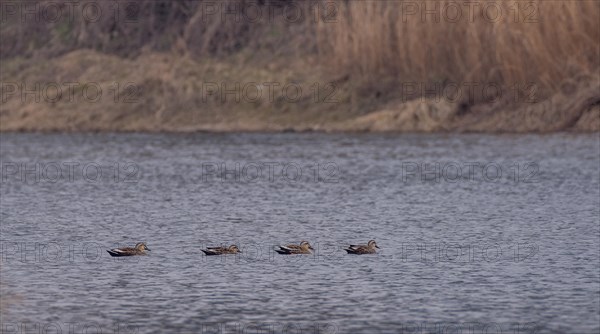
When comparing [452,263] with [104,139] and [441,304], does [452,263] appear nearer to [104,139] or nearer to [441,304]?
[441,304]

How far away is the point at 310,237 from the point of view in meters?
25.0

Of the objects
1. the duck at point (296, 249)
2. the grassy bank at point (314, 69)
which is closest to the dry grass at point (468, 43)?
the grassy bank at point (314, 69)

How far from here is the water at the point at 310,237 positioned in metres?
17.8

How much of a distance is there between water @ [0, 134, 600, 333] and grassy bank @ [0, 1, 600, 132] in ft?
13.3

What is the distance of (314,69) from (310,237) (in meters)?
29.3

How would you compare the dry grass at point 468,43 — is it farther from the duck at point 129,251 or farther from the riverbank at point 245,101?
the duck at point 129,251

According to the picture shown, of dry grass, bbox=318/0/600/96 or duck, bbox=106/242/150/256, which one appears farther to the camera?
dry grass, bbox=318/0/600/96

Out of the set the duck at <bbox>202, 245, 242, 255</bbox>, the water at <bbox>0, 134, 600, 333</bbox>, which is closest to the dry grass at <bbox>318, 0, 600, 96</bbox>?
the water at <bbox>0, 134, 600, 333</bbox>

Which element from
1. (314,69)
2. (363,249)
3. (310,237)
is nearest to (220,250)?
(363,249)

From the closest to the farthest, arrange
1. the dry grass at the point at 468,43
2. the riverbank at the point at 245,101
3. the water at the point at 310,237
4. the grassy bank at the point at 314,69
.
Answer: the water at the point at 310,237, the dry grass at the point at 468,43, the grassy bank at the point at 314,69, the riverbank at the point at 245,101

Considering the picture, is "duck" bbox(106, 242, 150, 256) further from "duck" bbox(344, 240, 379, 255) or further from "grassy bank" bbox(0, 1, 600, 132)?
"grassy bank" bbox(0, 1, 600, 132)

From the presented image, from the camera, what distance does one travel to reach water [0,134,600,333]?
17812 mm

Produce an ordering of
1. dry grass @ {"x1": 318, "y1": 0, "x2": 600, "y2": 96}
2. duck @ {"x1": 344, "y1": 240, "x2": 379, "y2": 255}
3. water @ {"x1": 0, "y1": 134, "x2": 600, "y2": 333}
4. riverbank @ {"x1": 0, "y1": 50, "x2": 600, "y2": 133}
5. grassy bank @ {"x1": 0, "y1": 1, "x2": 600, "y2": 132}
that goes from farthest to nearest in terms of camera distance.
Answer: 1. riverbank @ {"x1": 0, "y1": 50, "x2": 600, "y2": 133}
2. grassy bank @ {"x1": 0, "y1": 1, "x2": 600, "y2": 132}
3. dry grass @ {"x1": 318, "y1": 0, "x2": 600, "y2": 96}
4. duck @ {"x1": 344, "y1": 240, "x2": 379, "y2": 255}
5. water @ {"x1": 0, "y1": 134, "x2": 600, "y2": 333}

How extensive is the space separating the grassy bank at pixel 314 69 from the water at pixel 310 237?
404cm
